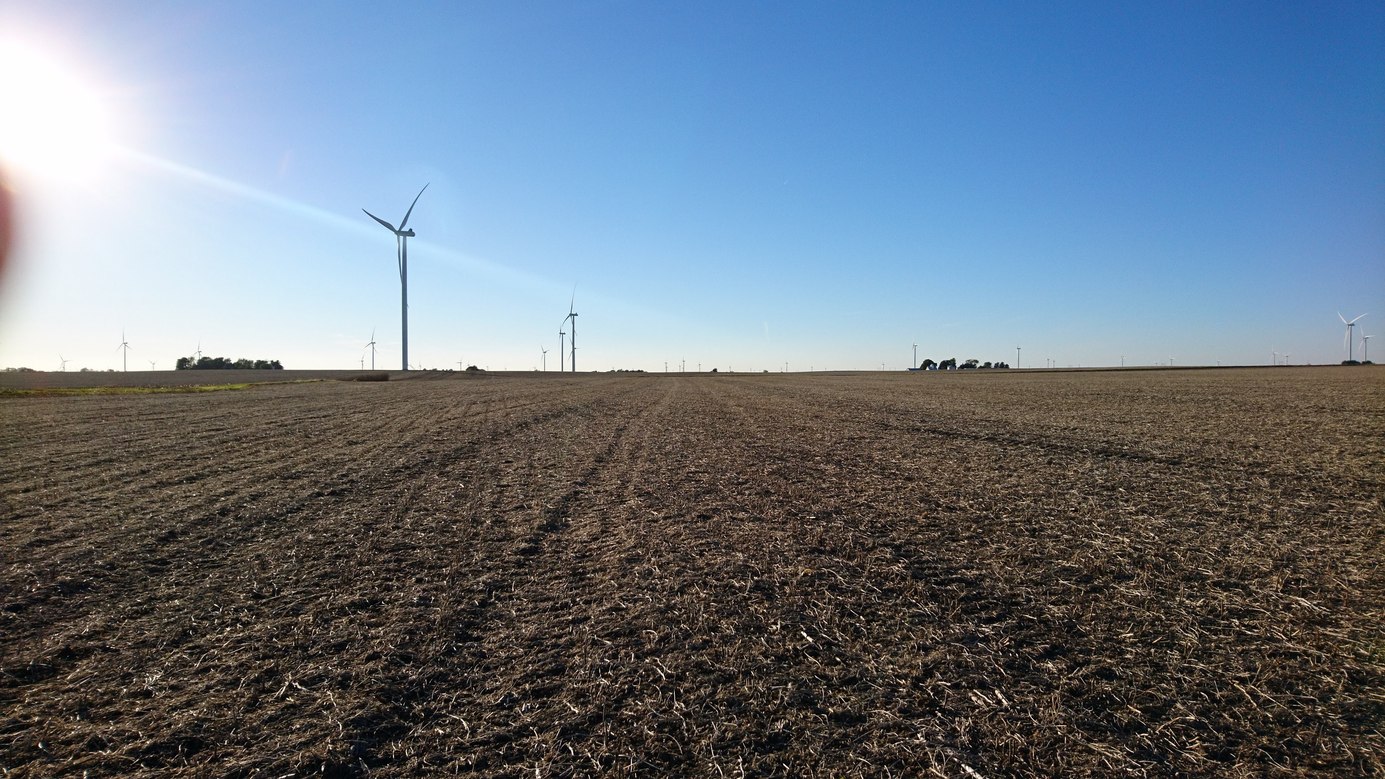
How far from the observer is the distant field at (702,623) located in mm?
3402

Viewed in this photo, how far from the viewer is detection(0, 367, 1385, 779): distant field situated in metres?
3.40

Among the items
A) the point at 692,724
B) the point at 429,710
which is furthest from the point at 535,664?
the point at 692,724

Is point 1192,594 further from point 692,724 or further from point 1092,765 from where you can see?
point 692,724

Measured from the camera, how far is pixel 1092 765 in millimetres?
3211

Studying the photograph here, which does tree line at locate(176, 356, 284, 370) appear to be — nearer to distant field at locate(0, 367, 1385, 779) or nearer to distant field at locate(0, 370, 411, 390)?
distant field at locate(0, 370, 411, 390)

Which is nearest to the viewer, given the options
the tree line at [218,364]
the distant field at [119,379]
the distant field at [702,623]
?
the distant field at [702,623]

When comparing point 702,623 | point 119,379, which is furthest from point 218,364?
point 702,623

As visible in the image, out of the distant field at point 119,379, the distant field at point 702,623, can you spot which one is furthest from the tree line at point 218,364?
the distant field at point 702,623

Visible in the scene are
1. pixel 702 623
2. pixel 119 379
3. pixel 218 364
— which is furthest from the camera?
pixel 218 364

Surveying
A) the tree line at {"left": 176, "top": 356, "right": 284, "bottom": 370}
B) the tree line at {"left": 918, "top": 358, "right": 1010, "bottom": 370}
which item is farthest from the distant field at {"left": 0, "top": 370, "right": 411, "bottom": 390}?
the tree line at {"left": 918, "top": 358, "right": 1010, "bottom": 370}

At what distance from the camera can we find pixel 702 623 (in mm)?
4910

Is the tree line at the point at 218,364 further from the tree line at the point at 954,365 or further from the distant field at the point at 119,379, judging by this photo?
the tree line at the point at 954,365

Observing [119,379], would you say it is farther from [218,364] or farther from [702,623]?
[702,623]

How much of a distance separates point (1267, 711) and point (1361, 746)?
0.39 m
